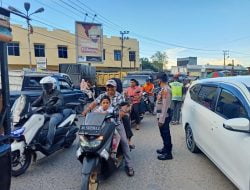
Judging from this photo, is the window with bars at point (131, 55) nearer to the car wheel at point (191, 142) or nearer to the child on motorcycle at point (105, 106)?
the car wheel at point (191, 142)

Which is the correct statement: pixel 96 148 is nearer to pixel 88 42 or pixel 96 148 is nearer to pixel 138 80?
pixel 138 80

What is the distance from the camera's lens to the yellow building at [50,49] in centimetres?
4231

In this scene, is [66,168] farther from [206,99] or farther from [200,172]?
[206,99]

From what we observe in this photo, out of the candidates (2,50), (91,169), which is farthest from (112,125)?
(2,50)

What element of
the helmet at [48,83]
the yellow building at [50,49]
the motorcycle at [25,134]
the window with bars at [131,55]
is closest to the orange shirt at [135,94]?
the helmet at [48,83]

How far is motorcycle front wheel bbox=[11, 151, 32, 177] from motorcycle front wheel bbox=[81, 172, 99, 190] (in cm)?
163

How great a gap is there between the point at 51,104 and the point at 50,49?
135 feet

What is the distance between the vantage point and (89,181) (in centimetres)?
396

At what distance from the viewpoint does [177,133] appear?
8.42 m

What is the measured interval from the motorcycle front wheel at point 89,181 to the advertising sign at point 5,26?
85.6 inches

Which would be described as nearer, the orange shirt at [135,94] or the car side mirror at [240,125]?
the car side mirror at [240,125]

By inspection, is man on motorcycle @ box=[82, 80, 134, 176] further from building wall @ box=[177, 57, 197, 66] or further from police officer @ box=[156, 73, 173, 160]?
building wall @ box=[177, 57, 197, 66]

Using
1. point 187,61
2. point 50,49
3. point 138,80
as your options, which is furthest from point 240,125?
point 187,61

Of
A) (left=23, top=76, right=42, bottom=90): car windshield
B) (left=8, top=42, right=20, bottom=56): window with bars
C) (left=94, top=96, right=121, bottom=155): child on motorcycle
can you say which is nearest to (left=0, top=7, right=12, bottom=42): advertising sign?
(left=94, top=96, right=121, bottom=155): child on motorcycle
